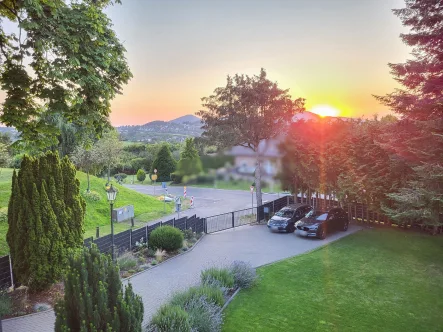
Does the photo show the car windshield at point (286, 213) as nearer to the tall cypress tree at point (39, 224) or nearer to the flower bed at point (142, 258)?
the flower bed at point (142, 258)

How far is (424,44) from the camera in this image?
42.2 feet

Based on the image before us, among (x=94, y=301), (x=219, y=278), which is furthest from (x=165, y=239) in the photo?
(x=94, y=301)

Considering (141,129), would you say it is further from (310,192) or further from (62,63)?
(62,63)

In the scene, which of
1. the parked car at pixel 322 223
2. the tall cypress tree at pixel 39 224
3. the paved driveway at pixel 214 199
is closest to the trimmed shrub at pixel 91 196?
the paved driveway at pixel 214 199

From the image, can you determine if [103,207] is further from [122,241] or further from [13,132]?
[122,241]

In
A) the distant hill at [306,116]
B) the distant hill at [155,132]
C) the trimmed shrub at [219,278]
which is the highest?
the distant hill at [155,132]

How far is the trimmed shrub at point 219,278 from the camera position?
996cm

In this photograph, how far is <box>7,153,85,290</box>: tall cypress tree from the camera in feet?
31.8

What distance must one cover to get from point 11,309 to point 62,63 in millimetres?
6646

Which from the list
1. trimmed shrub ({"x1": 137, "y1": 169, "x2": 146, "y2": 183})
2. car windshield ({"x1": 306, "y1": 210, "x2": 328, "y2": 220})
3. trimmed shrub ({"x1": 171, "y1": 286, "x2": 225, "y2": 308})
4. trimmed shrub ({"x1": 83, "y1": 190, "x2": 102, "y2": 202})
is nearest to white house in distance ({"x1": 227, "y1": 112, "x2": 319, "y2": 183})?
car windshield ({"x1": 306, "y1": 210, "x2": 328, "y2": 220})

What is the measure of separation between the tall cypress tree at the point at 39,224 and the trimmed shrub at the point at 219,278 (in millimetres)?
4369

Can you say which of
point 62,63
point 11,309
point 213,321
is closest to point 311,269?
point 213,321

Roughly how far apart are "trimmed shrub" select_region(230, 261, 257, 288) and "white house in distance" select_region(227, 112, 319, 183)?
372 inches

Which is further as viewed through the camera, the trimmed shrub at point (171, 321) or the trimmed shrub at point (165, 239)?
the trimmed shrub at point (165, 239)
